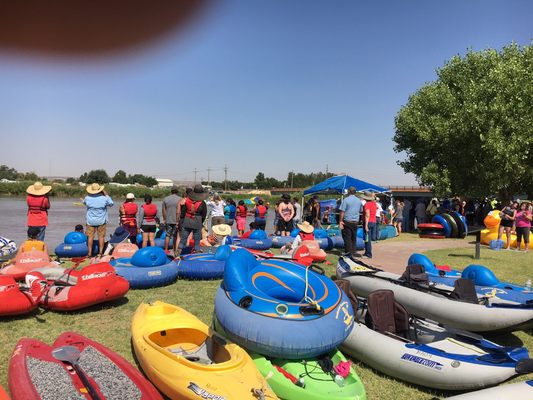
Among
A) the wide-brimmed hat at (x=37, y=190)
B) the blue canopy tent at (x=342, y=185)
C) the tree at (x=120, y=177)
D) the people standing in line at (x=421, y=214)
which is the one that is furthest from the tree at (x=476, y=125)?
the tree at (x=120, y=177)

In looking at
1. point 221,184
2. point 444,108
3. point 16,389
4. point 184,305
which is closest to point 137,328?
point 16,389

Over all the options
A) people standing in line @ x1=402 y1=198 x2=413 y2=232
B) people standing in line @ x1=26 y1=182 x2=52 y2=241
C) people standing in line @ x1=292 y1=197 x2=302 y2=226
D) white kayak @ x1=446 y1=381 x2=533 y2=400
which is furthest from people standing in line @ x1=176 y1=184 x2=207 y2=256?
people standing in line @ x1=402 y1=198 x2=413 y2=232

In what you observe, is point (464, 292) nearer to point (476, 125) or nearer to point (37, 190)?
point (37, 190)

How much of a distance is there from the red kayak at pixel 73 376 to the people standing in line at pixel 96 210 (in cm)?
532

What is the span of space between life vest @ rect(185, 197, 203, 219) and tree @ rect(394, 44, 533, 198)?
14079mm

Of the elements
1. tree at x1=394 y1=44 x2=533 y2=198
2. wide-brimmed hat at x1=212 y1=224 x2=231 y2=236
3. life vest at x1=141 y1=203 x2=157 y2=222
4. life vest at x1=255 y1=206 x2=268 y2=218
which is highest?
tree at x1=394 y1=44 x2=533 y2=198

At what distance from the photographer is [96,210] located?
8.79 metres

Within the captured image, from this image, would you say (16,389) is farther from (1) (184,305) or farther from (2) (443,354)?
(2) (443,354)

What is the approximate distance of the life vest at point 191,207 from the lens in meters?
8.48

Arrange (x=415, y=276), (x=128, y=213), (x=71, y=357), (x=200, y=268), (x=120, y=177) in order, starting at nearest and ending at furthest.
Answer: (x=71, y=357) < (x=415, y=276) < (x=200, y=268) < (x=128, y=213) < (x=120, y=177)

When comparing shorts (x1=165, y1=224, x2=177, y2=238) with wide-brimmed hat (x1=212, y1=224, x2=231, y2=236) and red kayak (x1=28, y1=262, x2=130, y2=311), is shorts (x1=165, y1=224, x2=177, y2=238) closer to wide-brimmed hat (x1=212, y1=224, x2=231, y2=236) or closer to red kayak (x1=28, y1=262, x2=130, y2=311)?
wide-brimmed hat (x1=212, y1=224, x2=231, y2=236)

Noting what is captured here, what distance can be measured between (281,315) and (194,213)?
4.98 meters

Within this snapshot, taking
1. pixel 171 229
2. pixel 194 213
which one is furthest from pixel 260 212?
pixel 194 213

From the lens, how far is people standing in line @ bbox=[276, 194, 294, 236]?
12312 millimetres
